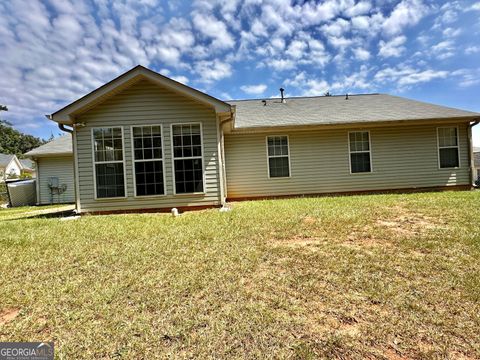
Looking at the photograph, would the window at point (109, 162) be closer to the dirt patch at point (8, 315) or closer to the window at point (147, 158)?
the window at point (147, 158)

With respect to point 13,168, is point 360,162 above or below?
below

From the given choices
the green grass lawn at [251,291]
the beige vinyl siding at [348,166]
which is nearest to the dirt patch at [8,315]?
the green grass lawn at [251,291]

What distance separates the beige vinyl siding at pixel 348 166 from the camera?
10.2 metres

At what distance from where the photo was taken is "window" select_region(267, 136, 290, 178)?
33.8 feet

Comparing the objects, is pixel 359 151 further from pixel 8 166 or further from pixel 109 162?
pixel 8 166

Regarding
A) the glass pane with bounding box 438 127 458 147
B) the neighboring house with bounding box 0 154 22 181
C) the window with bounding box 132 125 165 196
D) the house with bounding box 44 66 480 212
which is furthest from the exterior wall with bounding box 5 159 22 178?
the glass pane with bounding box 438 127 458 147

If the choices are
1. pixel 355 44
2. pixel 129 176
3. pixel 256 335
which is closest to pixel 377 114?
pixel 355 44

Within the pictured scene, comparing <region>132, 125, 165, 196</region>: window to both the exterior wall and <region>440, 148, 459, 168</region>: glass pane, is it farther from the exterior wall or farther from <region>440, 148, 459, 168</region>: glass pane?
the exterior wall

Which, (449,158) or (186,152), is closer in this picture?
(186,152)

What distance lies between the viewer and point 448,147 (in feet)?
34.4

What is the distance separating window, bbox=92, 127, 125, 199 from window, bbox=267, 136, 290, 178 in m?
5.56
